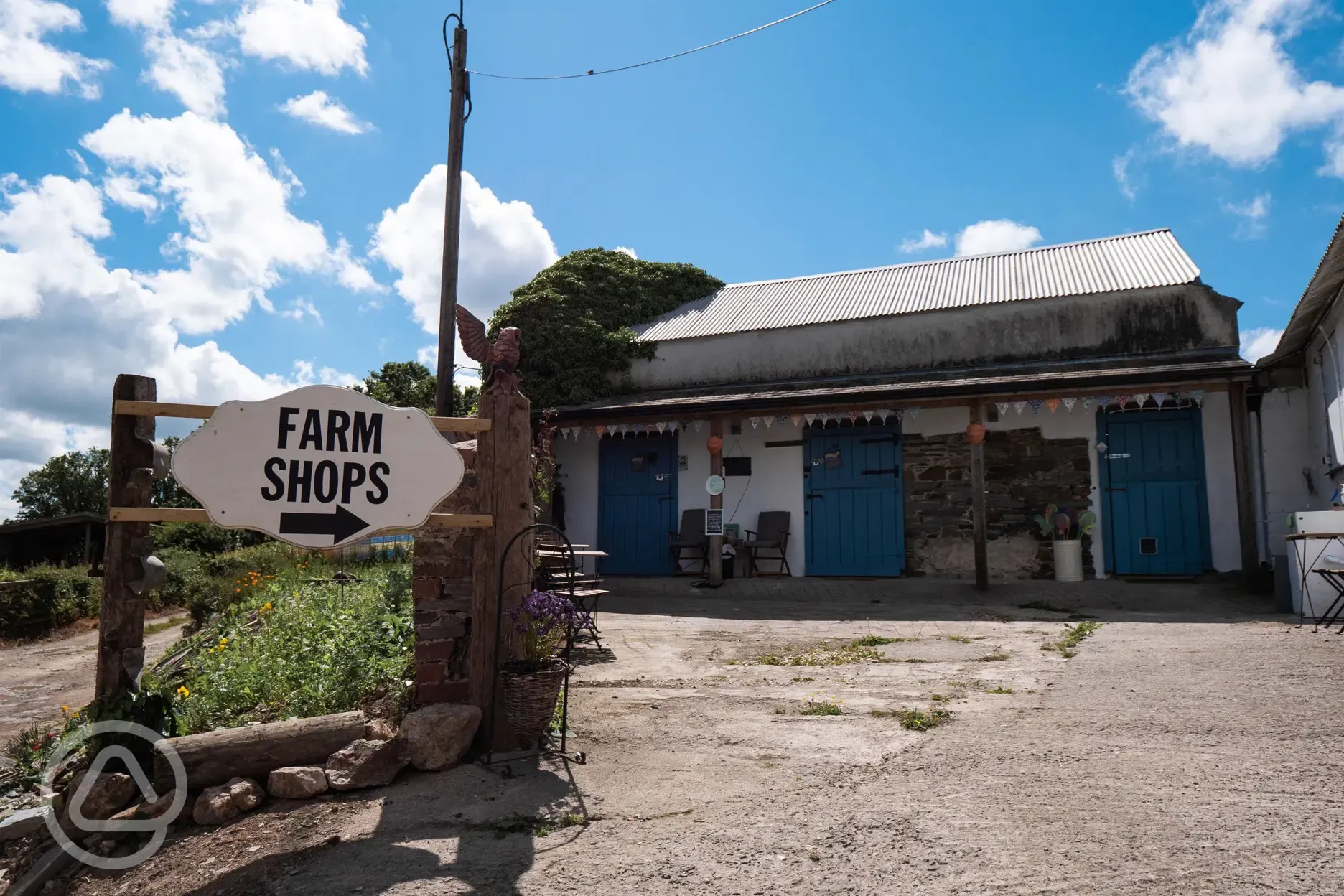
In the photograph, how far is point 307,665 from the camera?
4879 millimetres

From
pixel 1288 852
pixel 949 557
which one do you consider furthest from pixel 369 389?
pixel 1288 852

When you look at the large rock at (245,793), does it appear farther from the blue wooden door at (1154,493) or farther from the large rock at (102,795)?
the blue wooden door at (1154,493)

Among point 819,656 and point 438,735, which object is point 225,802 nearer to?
point 438,735

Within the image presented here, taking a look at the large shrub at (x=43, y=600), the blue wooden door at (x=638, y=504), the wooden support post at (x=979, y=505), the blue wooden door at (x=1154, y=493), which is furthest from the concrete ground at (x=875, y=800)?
the large shrub at (x=43, y=600)

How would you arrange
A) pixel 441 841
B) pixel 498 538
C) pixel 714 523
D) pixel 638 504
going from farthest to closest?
pixel 638 504
pixel 714 523
pixel 498 538
pixel 441 841

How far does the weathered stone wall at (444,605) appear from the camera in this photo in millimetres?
4043

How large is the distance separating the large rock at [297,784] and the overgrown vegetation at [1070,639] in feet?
14.8

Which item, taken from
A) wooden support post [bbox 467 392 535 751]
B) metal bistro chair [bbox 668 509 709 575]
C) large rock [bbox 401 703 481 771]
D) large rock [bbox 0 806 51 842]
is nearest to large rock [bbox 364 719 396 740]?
large rock [bbox 401 703 481 771]

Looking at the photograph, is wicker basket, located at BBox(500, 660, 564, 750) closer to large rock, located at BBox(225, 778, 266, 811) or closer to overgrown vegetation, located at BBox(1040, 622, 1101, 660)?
large rock, located at BBox(225, 778, 266, 811)

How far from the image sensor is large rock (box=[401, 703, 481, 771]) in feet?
12.3

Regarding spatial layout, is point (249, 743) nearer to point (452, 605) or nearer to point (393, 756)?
point (393, 756)

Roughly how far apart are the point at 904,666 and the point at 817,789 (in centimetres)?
254

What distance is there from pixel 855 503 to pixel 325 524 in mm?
8708

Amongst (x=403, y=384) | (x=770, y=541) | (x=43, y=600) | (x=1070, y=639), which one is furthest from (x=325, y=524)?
(x=403, y=384)
